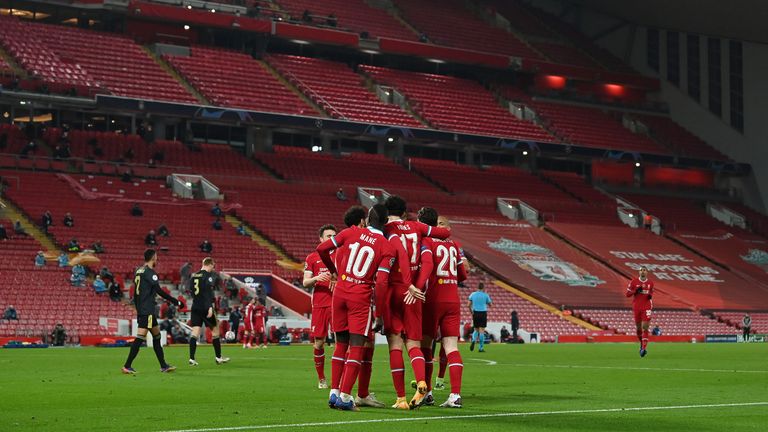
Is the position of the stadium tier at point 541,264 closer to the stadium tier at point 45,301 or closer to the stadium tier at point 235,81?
the stadium tier at point 235,81

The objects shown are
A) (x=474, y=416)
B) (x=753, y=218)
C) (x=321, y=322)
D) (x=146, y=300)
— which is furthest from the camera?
(x=753, y=218)

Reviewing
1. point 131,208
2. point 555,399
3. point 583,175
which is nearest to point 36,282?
point 131,208

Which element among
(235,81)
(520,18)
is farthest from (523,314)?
(520,18)

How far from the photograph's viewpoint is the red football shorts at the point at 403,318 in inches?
592

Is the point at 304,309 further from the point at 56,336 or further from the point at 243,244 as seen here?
the point at 56,336

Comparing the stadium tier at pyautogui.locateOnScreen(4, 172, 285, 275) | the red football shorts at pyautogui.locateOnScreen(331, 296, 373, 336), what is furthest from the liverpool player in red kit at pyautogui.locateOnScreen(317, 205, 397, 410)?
the stadium tier at pyautogui.locateOnScreen(4, 172, 285, 275)

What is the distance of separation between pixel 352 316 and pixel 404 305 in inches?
35.9

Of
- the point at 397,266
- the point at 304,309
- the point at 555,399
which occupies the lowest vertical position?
the point at 304,309

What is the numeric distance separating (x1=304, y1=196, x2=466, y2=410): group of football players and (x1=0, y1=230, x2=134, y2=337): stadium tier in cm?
2960

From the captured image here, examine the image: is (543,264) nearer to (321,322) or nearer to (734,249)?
(734,249)

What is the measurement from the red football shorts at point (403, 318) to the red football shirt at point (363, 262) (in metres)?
0.48

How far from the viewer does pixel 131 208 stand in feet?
181

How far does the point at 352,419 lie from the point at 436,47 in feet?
215

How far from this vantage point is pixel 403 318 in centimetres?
1518
